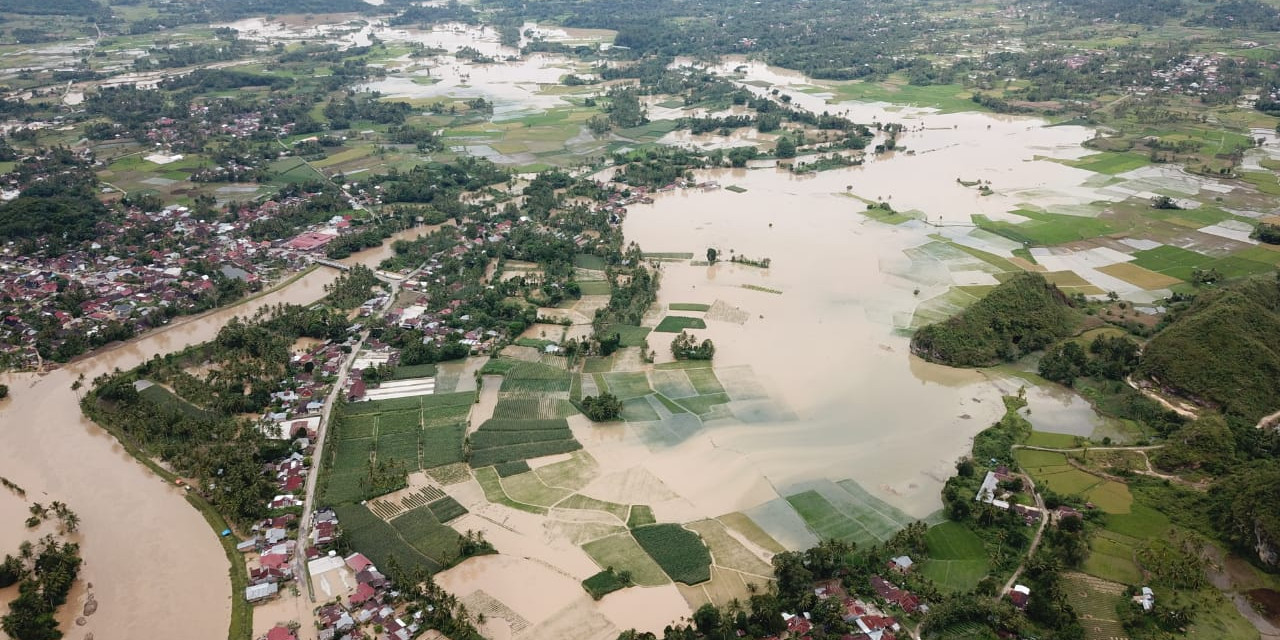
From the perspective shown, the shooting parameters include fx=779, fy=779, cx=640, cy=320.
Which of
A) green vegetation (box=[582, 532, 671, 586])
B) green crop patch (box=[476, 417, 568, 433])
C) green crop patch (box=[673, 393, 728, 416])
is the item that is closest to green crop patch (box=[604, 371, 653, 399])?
green crop patch (box=[673, 393, 728, 416])

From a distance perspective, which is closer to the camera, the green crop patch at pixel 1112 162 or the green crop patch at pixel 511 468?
the green crop patch at pixel 511 468

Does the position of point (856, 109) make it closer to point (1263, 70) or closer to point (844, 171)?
point (844, 171)

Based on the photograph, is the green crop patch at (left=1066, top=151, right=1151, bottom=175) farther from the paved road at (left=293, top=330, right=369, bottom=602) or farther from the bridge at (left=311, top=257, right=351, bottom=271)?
the paved road at (left=293, top=330, right=369, bottom=602)

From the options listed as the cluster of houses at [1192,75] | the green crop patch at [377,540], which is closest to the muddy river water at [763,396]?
the green crop patch at [377,540]

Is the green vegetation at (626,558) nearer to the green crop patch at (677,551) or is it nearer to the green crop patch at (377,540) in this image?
the green crop patch at (677,551)

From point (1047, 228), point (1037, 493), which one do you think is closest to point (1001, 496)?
point (1037, 493)

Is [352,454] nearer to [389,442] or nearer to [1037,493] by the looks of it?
[389,442]

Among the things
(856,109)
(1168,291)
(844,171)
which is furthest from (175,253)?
(856,109)
